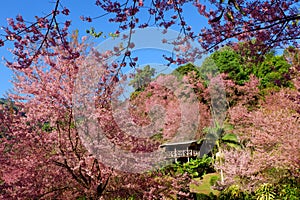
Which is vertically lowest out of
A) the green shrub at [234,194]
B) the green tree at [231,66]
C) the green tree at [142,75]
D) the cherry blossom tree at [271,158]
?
the green shrub at [234,194]

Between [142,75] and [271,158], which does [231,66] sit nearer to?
[271,158]

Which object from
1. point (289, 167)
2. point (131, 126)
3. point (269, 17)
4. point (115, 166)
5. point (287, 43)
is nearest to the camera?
point (269, 17)

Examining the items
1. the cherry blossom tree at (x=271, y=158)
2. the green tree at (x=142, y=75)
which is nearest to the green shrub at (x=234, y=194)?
the cherry blossom tree at (x=271, y=158)

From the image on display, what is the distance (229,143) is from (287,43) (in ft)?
36.4

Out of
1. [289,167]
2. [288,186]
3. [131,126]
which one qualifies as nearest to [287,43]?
[131,126]

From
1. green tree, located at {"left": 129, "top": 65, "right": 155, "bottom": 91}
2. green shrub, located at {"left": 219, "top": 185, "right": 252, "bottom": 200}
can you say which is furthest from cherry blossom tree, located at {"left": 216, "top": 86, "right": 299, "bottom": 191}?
green tree, located at {"left": 129, "top": 65, "right": 155, "bottom": 91}

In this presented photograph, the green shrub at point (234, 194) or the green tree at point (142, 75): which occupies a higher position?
the green tree at point (142, 75)

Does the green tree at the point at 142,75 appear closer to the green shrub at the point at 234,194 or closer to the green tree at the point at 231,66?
the green shrub at the point at 234,194

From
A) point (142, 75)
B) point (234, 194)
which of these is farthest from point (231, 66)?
point (142, 75)

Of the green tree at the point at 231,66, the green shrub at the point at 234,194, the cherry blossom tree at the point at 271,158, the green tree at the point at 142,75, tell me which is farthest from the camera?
the green tree at the point at 231,66

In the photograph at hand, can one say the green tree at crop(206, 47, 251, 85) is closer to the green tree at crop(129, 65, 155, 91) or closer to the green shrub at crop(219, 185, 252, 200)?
the green shrub at crop(219, 185, 252, 200)

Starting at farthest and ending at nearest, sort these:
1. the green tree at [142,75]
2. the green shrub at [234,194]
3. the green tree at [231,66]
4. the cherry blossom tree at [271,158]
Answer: the green tree at [231,66]
the green shrub at [234,194]
the cherry blossom tree at [271,158]
the green tree at [142,75]

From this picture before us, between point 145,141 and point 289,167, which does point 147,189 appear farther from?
point 289,167

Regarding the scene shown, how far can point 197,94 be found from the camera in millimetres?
14375
